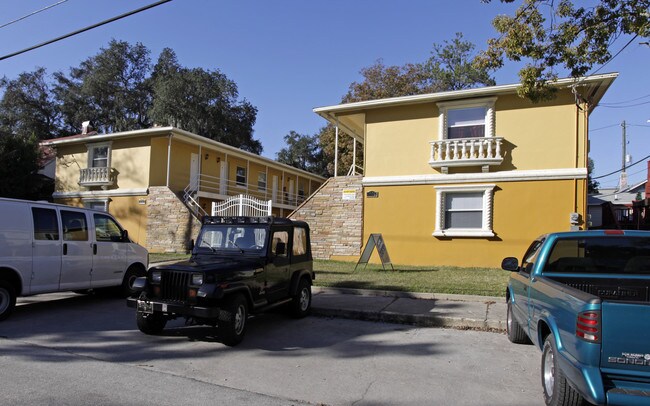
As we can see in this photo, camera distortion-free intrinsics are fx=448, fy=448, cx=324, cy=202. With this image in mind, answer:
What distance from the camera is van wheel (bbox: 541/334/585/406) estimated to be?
12.3ft

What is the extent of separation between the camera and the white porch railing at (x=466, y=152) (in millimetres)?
15297

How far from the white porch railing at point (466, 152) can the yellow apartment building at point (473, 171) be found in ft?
0.11

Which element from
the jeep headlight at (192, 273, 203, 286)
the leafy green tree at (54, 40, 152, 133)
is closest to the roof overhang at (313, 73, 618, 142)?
the jeep headlight at (192, 273, 203, 286)

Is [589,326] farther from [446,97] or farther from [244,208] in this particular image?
[244,208]

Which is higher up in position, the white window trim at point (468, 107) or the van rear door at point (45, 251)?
the white window trim at point (468, 107)

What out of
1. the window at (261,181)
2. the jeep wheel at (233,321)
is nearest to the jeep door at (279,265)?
the jeep wheel at (233,321)

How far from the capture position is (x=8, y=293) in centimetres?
761

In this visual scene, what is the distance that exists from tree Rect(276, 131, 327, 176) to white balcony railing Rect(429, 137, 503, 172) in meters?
34.0

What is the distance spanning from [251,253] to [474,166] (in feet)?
35.5

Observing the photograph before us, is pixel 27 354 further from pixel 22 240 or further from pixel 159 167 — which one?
pixel 159 167

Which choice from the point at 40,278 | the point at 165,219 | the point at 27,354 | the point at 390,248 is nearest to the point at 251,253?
the point at 27,354

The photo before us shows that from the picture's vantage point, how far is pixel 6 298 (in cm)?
759

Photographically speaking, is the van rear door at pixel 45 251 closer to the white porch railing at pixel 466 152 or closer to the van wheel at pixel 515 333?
the van wheel at pixel 515 333

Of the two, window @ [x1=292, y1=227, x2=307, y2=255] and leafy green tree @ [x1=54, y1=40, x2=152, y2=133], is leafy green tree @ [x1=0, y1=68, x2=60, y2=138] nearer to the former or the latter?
leafy green tree @ [x1=54, y1=40, x2=152, y2=133]
